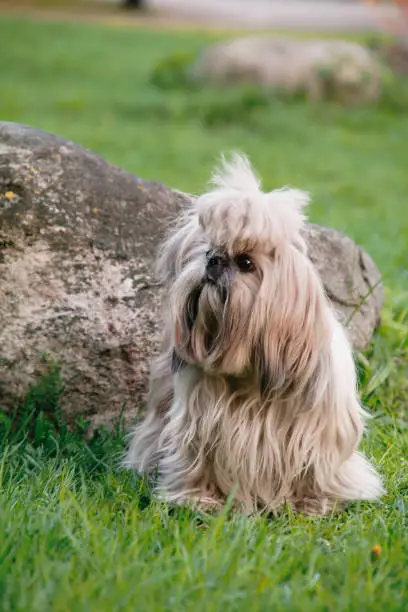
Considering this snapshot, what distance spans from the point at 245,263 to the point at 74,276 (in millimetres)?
1350

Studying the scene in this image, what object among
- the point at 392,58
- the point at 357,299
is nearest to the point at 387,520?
the point at 357,299

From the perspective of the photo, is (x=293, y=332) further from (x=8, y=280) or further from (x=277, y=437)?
(x=8, y=280)

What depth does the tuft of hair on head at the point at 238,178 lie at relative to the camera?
140 inches

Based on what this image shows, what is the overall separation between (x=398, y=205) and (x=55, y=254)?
6435 mm

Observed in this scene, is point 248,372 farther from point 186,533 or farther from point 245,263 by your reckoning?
point 186,533

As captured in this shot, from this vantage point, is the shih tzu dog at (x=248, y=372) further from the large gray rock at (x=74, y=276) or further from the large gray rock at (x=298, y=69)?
the large gray rock at (x=298, y=69)

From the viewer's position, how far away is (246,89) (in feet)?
Answer: 51.5

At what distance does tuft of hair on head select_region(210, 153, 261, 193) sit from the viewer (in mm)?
3562

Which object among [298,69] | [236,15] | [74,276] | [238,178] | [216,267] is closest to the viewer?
[216,267]

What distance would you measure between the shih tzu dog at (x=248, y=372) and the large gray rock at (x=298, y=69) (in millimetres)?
12465

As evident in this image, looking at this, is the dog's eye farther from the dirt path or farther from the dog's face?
the dirt path

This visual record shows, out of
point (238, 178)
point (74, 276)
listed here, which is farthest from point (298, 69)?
point (238, 178)

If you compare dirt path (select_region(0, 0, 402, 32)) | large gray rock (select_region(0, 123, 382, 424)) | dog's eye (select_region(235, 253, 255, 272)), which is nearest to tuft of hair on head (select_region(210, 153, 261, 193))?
dog's eye (select_region(235, 253, 255, 272))

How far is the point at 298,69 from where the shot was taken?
1600 centimetres
